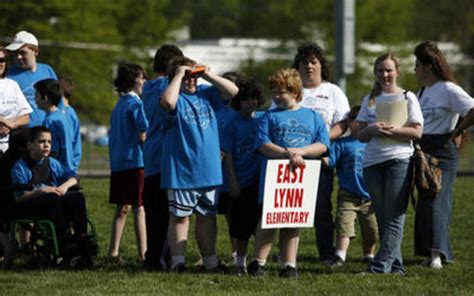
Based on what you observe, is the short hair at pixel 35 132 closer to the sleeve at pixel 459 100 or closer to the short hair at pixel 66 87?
the short hair at pixel 66 87

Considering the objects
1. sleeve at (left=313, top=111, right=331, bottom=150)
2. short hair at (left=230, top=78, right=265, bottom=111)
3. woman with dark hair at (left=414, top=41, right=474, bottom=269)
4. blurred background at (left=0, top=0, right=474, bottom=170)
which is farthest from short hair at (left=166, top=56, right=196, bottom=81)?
blurred background at (left=0, top=0, right=474, bottom=170)

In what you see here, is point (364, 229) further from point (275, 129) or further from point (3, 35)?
point (3, 35)

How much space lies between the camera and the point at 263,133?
10.0 m

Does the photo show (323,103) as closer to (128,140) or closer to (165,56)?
(165,56)

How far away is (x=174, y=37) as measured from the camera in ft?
198

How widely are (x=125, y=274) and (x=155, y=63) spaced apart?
1.96 metres

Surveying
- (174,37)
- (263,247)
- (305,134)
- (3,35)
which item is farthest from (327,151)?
(174,37)

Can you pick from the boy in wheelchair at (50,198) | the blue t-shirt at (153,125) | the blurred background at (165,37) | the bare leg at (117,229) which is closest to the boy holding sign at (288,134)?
the blue t-shirt at (153,125)

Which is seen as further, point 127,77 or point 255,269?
point 127,77

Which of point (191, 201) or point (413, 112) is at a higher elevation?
point (413, 112)

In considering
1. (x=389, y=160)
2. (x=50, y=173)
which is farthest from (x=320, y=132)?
(x=50, y=173)

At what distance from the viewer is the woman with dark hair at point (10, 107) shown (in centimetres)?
1127

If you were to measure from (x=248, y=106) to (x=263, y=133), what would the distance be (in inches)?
33.2

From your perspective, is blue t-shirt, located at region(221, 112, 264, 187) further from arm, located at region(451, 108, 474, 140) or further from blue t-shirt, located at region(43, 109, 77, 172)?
arm, located at region(451, 108, 474, 140)
